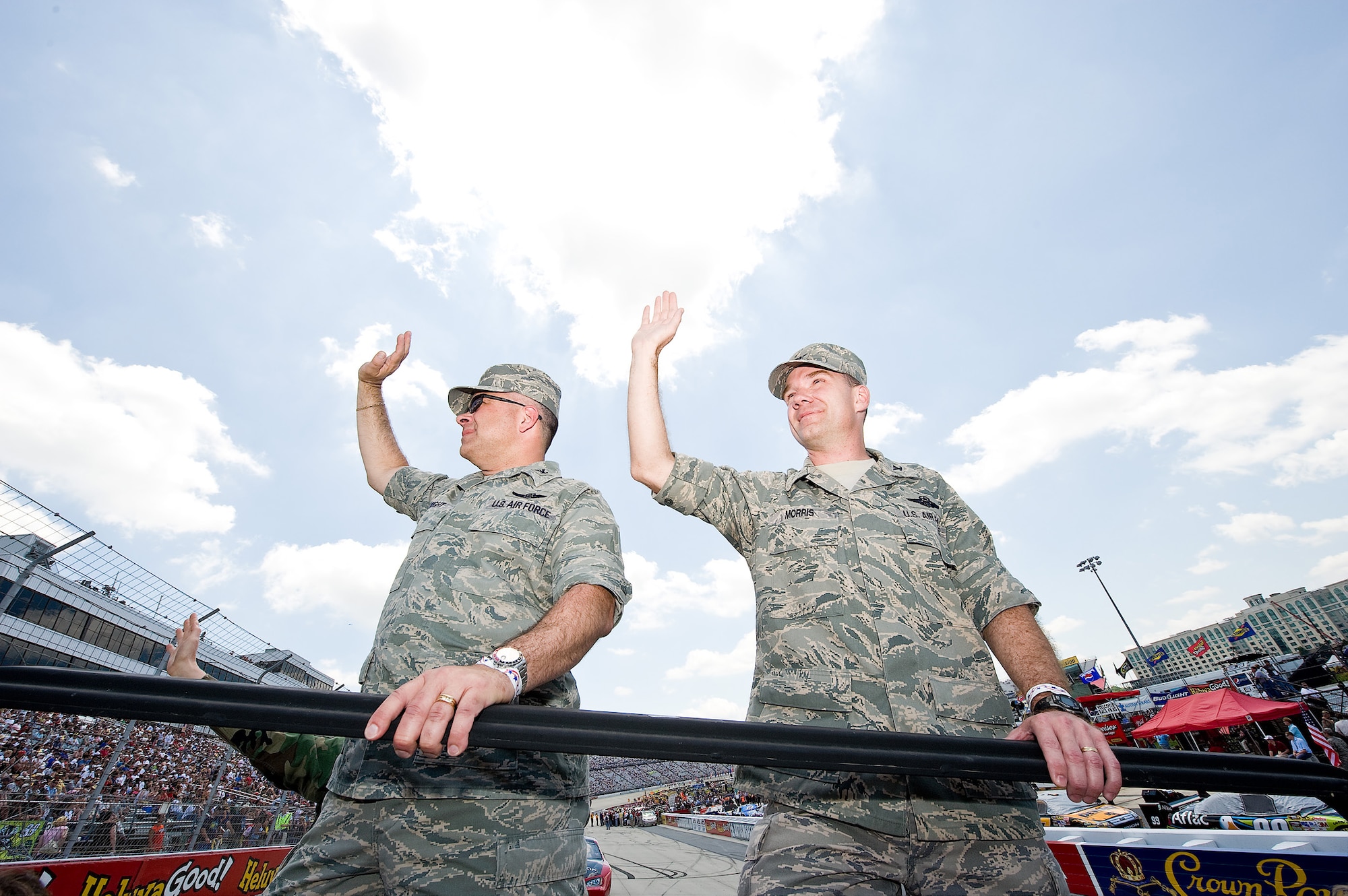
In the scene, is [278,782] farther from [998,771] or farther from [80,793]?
[80,793]

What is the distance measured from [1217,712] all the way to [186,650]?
18800mm

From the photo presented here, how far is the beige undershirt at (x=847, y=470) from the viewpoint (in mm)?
2506

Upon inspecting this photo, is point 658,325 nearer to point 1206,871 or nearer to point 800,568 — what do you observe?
point 800,568

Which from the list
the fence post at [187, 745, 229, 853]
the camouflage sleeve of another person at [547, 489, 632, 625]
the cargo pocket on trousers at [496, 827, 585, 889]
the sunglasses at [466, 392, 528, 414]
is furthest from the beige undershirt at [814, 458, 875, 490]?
the fence post at [187, 745, 229, 853]

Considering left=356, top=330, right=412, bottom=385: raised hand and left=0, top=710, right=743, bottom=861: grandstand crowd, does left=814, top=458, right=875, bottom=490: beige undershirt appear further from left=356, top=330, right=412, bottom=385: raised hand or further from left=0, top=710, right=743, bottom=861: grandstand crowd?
left=0, top=710, right=743, bottom=861: grandstand crowd

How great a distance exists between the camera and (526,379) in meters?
3.00

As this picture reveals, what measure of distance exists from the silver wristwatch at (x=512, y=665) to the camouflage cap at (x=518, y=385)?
69.0 inches

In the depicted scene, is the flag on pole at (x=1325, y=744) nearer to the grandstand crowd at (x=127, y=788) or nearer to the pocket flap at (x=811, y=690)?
the pocket flap at (x=811, y=690)

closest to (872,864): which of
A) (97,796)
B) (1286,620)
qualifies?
(97,796)

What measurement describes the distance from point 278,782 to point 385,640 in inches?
64.1

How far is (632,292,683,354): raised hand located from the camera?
8.36ft

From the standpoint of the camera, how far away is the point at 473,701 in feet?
3.66

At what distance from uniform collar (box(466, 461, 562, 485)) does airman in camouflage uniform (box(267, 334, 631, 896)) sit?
59 millimetres

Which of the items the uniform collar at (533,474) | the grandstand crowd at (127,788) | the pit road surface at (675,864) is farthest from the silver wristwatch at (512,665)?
the pit road surface at (675,864)
